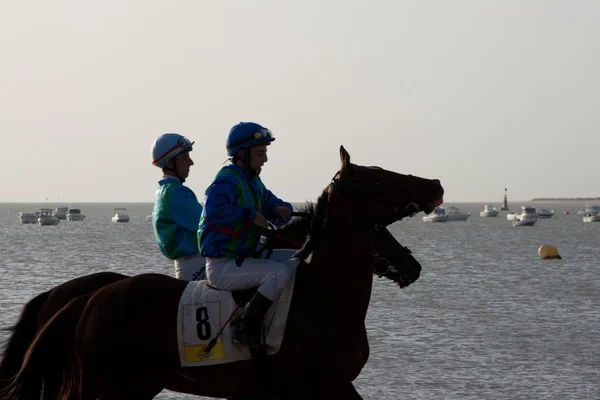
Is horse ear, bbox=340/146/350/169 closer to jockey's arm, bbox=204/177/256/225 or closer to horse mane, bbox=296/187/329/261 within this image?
horse mane, bbox=296/187/329/261

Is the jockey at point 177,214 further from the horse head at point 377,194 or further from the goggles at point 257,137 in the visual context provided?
the horse head at point 377,194

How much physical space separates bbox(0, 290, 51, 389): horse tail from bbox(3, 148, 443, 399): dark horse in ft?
2.15

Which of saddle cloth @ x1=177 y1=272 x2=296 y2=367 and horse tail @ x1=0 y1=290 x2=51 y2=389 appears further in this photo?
horse tail @ x1=0 y1=290 x2=51 y2=389

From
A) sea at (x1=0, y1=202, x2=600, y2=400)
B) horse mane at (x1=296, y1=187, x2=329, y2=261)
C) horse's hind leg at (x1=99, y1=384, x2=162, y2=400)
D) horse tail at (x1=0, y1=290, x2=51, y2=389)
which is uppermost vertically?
horse mane at (x1=296, y1=187, x2=329, y2=261)

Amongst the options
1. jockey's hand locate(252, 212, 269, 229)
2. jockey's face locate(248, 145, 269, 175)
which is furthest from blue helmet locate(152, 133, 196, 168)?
jockey's hand locate(252, 212, 269, 229)

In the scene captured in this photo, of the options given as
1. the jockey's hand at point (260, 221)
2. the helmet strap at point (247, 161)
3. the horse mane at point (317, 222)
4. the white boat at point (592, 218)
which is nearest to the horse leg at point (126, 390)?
the jockey's hand at point (260, 221)

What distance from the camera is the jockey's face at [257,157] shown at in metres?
8.53

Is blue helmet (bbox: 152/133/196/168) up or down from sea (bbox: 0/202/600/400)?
up

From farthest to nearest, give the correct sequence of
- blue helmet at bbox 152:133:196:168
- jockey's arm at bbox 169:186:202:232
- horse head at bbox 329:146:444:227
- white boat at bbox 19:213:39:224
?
white boat at bbox 19:213:39:224 → blue helmet at bbox 152:133:196:168 → jockey's arm at bbox 169:186:202:232 → horse head at bbox 329:146:444:227

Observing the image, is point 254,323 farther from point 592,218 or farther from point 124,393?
point 592,218

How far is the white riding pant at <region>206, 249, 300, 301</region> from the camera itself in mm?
8078

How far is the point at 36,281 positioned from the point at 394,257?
1476 inches

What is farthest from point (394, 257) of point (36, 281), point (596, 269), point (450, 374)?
point (596, 269)

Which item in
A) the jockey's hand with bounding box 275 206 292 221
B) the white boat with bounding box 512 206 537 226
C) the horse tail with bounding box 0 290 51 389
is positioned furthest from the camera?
the white boat with bounding box 512 206 537 226
